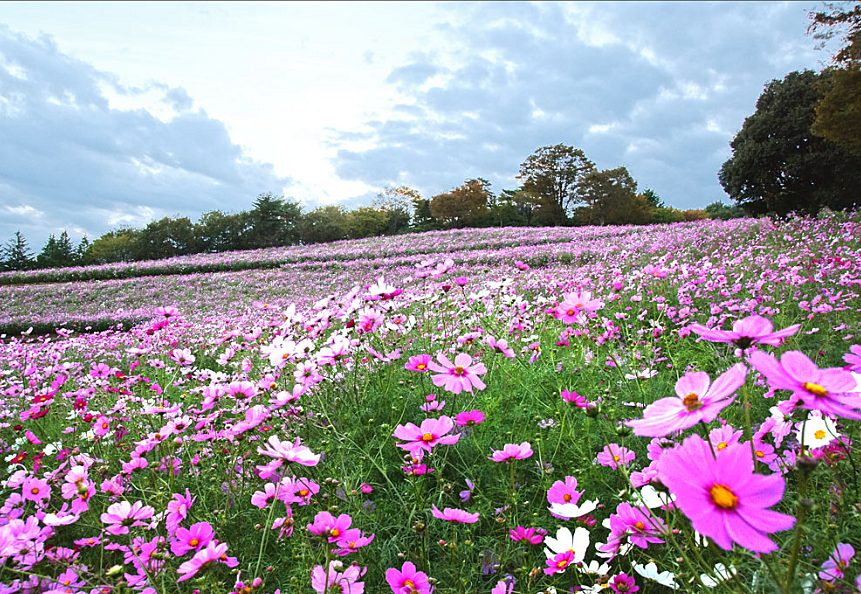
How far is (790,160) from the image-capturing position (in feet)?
46.7

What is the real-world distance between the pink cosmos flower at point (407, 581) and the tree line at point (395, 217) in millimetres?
26285

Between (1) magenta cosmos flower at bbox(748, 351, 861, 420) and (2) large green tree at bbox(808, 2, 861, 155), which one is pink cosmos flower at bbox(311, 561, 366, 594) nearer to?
(1) magenta cosmos flower at bbox(748, 351, 861, 420)

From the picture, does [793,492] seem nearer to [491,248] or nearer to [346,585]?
[346,585]

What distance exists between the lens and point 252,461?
178 cm

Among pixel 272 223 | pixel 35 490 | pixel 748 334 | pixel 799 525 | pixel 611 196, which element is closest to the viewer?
pixel 799 525

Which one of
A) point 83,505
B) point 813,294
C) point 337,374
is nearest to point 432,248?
point 813,294

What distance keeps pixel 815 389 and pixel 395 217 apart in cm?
3749

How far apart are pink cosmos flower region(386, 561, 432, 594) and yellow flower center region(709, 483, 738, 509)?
650mm

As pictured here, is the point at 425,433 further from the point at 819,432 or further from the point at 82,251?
the point at 82,251

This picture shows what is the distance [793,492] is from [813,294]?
3668 mm

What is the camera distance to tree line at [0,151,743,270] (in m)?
25.5

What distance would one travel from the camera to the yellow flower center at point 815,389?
59 cm

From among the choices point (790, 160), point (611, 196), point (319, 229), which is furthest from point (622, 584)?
point (611, 196)

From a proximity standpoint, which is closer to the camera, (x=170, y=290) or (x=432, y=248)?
(x=170, y=290)
